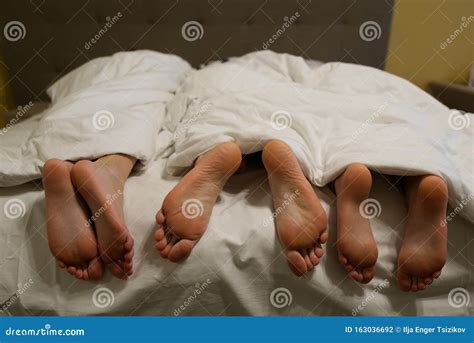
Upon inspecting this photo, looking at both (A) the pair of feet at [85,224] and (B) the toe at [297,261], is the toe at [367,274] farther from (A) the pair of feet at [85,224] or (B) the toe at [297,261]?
(A) the pair of feet at [85,224]

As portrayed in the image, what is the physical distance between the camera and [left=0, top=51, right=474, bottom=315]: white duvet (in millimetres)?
591

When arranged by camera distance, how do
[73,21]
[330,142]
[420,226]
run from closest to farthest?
[420,226], [330,142], [73,21]

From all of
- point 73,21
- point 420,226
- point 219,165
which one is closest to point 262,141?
point 219,165

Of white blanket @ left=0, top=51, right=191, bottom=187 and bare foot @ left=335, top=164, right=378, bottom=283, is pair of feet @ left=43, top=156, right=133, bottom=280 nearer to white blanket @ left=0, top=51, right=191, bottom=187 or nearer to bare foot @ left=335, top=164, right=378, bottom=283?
white blanket @ left=0, top=51, right=191, bottom=187

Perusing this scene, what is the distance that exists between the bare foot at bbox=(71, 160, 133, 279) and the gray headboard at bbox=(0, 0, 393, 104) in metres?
0.94

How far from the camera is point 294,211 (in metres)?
0.58

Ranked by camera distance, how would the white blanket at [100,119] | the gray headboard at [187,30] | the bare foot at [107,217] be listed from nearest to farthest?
the bare foot at [107,217] → the white blanket at [100,119] → the gray headboard at [187,30]

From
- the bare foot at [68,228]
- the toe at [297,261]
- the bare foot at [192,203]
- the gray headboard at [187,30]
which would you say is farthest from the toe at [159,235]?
the gray headboard at [187,30]

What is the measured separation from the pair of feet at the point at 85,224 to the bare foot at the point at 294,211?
270mm

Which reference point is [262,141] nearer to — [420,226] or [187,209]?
[187,209]

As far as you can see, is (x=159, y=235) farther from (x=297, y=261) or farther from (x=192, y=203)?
(x=297, y=261)

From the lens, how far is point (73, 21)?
1.34 metres

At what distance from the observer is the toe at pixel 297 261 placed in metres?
0.56

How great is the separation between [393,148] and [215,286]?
42 cm
